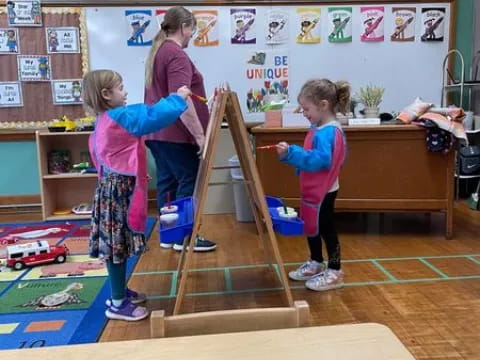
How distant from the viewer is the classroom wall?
12.3ft

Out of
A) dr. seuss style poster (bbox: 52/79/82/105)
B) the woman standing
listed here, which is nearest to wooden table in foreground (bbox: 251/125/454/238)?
the woman standing

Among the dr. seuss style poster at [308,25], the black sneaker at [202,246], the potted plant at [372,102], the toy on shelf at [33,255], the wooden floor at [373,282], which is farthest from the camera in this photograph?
the dr. seuss style poster at [308,25]

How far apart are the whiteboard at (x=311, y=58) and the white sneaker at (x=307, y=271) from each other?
1835 mm

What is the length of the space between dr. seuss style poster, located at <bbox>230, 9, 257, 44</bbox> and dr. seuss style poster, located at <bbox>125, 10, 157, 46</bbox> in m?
0.61

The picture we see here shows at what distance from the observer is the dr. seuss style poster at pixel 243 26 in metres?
3.65

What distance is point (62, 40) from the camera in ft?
11.8

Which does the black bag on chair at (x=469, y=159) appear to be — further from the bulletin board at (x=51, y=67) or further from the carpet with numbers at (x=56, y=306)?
the bulletin board at (x=51, y=67)

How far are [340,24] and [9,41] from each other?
8.44 ft

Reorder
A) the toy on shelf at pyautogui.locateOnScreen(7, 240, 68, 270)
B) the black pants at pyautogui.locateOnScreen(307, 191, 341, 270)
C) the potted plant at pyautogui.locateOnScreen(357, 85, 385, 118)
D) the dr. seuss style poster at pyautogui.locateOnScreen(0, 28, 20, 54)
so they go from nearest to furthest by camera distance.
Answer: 1. the black pants at pyautogui.locateOnScreen(307, 191, 341, 270)
2. the toy on shelf at pyautogui.locateOnScreen(7, 240, 68, 270)
3. the potted plant at pyautogui.locateOnScreen(357, 85, 385, 118)
4. the dr. seuss style poster at pyautogui.locateOnScreen(0, 28, 20, 54)

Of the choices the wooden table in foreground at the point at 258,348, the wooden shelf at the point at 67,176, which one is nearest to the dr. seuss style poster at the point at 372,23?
the wooden shelf at the point at 67,176

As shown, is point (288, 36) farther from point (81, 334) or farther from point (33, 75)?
point (81, 334)

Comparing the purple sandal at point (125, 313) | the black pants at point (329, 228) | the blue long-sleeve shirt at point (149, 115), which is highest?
the blue long-sleeve shirt at point (149, 115)

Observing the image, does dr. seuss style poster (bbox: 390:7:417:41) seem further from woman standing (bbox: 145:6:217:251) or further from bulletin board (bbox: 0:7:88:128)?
bulletin board (bbox: 0:7:88:128)

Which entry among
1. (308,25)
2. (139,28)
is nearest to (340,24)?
(308,25)
